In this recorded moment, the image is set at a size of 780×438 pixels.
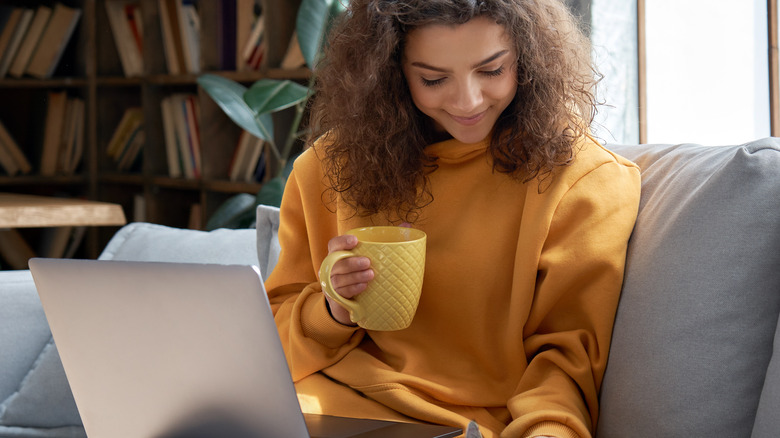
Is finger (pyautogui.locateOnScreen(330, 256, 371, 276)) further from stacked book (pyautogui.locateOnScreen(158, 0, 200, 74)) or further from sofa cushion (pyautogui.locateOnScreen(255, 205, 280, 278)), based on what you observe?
stacked book (pyautogui.locateOnScreen(158, 0, 200, 74))

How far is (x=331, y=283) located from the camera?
927 millimetres

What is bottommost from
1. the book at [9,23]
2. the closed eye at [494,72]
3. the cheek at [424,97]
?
the cheek at [424,97]

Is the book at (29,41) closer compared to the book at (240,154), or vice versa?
the book at (240,154)

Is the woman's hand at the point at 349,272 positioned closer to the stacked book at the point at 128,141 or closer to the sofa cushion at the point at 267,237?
the sofa cushion at the point at 267,237

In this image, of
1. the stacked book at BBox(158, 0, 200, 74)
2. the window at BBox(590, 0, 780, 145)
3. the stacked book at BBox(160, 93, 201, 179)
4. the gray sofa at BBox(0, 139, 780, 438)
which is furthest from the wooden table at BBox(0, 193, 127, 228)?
the gray sofa at BBox(0, 139, 780, 438)

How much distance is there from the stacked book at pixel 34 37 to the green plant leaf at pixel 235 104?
4.51 feet

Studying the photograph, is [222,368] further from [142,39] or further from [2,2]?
[2,2]

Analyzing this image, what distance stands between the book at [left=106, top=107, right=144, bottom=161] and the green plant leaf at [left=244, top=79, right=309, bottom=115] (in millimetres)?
1343

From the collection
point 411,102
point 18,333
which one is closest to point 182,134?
point 18,333

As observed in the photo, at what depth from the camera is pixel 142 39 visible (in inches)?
126

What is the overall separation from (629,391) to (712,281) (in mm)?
168

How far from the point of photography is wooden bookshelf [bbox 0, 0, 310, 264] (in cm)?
291

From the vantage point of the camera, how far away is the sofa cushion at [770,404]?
79cm

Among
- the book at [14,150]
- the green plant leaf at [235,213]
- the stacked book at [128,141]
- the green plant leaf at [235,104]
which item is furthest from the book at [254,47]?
the book at [14,150]
